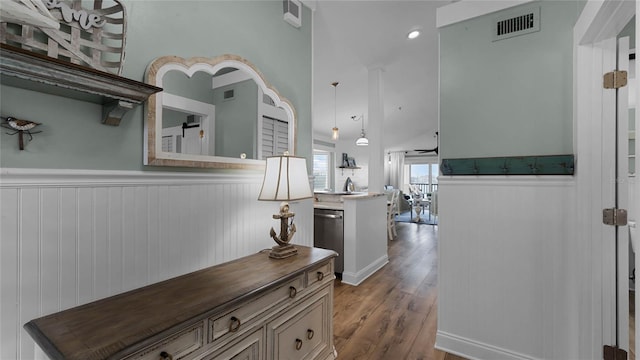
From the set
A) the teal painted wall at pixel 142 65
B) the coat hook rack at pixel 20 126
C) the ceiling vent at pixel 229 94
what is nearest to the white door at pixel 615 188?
the teal painted wall at pixel 142 65

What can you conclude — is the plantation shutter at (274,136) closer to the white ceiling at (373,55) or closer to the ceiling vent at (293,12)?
the ceiling vent at (293,12)

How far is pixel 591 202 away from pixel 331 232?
248cm

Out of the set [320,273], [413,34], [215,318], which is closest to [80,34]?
[215,318]

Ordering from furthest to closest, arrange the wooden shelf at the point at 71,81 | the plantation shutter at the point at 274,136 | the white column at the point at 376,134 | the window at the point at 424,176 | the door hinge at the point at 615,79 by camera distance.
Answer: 1. the window at the point at 424,176
2. the white column at the point at 376,134
3. the plantation shutter at the point at 274,136
4. the door hinge at the point at 615,79
5. the wooden shelf at the point at 71,81

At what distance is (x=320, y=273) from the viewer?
65.4 inches

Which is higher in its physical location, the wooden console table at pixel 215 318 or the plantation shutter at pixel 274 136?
the plantation shutter at pixel 274 136

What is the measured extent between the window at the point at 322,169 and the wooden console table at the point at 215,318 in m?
6.32

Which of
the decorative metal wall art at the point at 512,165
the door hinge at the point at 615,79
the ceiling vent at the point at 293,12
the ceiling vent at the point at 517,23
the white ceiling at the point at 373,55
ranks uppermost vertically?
the white ceiling at the point at 373,55

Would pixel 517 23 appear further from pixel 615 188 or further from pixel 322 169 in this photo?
pixel 322 169

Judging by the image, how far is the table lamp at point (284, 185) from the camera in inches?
62.1

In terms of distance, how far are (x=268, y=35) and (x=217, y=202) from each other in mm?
1216

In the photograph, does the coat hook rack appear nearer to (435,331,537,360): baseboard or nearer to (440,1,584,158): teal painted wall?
(440,1,584,158): teal painted wall

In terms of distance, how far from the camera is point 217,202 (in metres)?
1.60

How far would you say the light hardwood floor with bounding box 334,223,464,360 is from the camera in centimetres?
204
